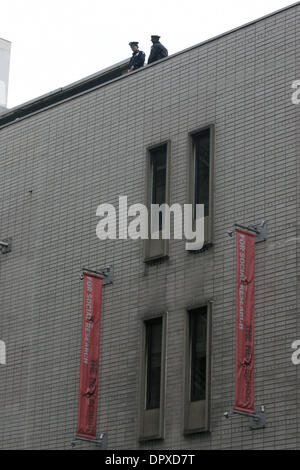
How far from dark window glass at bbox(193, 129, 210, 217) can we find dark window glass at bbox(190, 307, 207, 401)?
2.33 meters

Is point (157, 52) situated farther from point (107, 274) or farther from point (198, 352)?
point (198, 352)

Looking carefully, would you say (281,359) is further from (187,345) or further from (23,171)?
(23,171)

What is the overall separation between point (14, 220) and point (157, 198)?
5.07 meters

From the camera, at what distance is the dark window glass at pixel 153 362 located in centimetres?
2644

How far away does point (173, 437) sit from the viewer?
83.5ft

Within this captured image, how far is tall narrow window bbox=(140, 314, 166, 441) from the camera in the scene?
25922mm

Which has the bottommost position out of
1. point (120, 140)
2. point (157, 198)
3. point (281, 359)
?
point (281, 359)

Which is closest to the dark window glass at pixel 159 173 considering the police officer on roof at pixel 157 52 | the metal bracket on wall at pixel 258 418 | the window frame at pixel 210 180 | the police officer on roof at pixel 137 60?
the window frame at pixel 210 180

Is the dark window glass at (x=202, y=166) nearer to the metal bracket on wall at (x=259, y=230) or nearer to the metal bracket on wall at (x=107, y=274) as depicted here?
the metal bracket on wall at (x=259, y=230)

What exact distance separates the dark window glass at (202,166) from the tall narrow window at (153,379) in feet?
9.11

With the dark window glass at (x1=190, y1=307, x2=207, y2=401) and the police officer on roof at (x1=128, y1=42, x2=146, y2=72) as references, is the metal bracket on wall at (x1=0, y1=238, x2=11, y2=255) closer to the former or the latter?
the police officer on roof at (x1=128, y1=42, x2=146, y2=72)

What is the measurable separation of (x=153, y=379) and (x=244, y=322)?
3438 mm

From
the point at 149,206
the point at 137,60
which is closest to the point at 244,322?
the point at 149,206
